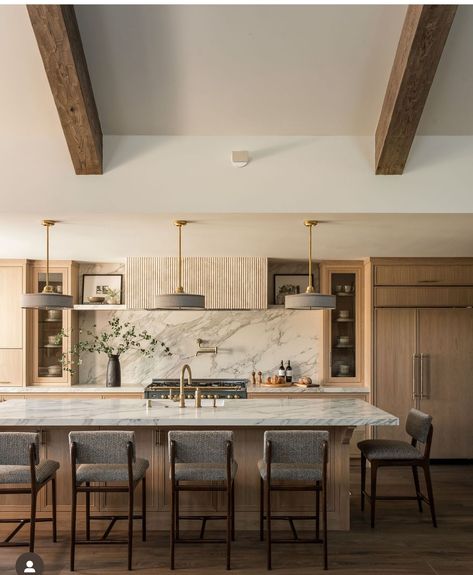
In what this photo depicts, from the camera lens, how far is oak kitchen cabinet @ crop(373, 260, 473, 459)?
626 cm

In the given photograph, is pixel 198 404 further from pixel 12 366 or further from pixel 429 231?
pixel 12 366

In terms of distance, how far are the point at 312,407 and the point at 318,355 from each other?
2.51 metres

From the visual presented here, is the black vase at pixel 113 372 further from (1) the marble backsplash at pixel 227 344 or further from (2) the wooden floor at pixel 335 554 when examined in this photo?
(2) the wooden floor at pixel 335 554

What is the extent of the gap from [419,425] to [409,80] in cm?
257

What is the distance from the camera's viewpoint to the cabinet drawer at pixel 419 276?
20.7ft

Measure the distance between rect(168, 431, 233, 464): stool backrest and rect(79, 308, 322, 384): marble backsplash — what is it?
10.9 feet

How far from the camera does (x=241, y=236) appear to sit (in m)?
5.18

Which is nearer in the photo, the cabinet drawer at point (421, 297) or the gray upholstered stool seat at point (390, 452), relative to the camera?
the gray upholstered stool seat at point (390, 452)

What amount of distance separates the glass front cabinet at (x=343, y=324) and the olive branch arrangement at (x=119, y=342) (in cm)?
190

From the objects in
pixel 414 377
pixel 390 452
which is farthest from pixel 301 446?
pixel 414 377

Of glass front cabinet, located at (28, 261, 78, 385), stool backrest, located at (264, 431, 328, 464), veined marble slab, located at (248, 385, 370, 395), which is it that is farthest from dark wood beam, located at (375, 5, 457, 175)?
glass front cabinet, located at (28, 261, 78, 385)

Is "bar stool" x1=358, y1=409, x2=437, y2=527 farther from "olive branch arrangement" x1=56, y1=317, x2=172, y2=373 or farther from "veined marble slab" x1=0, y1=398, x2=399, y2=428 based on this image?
"olive branch arrangement" x1=56, y1=317, x2=172, y2=373

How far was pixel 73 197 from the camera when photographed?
13.3 ft

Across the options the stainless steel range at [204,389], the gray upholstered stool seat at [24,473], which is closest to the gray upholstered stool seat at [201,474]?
the gray upholstered stool seat at [24,473]
